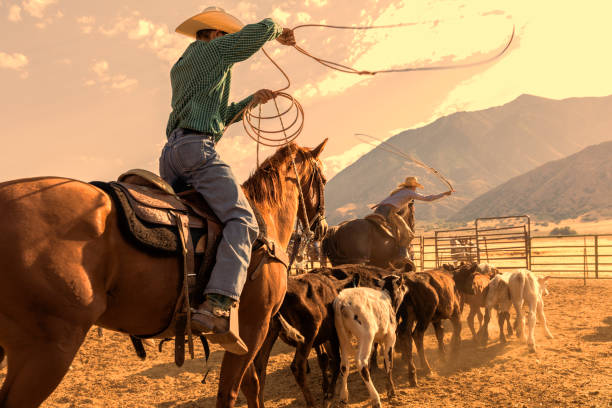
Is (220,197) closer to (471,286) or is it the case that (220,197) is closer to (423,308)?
(423,308)

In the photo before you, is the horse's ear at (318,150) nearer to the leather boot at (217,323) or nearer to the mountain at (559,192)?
the leather boot at (217,323)

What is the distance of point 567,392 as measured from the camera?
5797mm

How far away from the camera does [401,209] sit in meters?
10.9

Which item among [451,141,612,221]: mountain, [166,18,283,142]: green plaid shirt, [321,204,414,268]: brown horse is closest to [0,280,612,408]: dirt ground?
[321,204,414,268]: brown horse

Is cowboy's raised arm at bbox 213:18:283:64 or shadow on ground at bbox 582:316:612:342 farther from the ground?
cowboy's raised arm at bbox 213:18:283:64

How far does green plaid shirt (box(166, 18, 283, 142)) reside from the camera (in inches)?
→ 125

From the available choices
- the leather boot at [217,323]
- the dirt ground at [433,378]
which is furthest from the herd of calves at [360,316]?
the leather boot at [217,323]

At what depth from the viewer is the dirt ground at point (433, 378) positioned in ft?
19.4

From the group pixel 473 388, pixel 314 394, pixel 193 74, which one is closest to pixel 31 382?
pixel 193 74

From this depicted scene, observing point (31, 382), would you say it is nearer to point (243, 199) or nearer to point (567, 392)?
point (243, 199)

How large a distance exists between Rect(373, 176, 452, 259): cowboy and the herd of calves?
2.17 meters

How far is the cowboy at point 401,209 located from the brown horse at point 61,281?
8.33 meters

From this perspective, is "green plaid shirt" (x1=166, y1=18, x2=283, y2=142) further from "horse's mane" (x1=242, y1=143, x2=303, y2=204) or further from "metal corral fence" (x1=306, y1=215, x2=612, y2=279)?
"metal corral fence" (x1=306, y1=215, x2=612, y2=279)

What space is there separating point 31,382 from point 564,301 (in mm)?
13823
